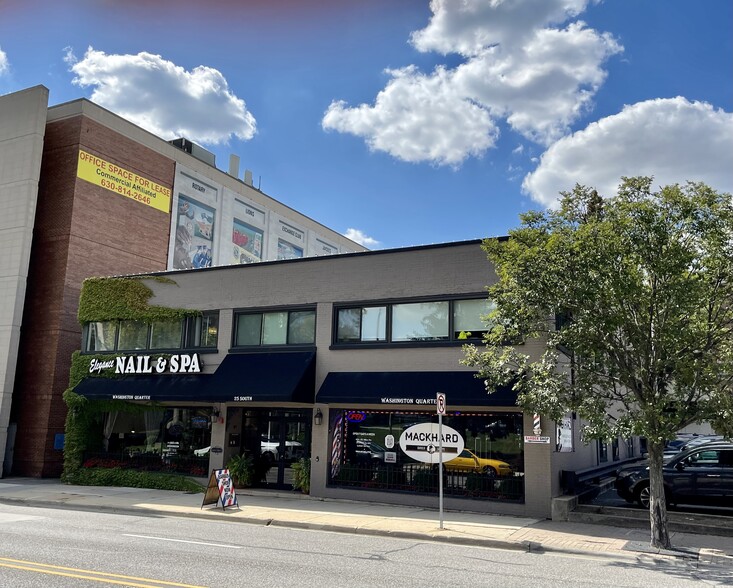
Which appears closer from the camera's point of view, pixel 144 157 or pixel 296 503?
pixel 296 503

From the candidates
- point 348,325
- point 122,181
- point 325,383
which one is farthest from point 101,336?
point 348,325

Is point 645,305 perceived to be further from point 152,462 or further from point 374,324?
point 152,462

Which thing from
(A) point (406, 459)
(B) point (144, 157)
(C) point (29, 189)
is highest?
(B) point (144, 157)

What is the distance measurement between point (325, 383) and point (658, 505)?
966cm

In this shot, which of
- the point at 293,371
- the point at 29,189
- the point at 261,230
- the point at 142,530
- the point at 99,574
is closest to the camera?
the point at 99,574

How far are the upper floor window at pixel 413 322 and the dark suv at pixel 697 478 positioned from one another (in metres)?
5.71

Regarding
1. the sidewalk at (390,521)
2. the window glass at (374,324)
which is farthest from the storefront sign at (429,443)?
the window glass at (374,324)

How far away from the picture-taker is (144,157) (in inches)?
1250

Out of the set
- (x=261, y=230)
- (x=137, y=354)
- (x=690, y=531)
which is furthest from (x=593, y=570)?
(x=261, y=230)

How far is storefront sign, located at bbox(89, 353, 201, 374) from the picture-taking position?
21.8 metres

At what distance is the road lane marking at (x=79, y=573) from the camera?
8.30 m

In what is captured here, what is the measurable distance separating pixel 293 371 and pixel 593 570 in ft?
35.6

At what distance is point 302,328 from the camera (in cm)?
2059

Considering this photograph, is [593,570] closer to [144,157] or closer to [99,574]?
[99,574]
